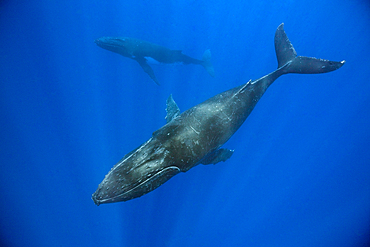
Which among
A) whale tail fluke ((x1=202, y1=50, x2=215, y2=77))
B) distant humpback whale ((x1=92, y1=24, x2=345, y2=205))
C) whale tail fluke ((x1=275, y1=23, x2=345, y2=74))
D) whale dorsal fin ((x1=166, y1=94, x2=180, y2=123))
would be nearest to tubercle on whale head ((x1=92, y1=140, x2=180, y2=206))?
distant humpback whale ((x1=92, y1=24, x2=345, y2=205))

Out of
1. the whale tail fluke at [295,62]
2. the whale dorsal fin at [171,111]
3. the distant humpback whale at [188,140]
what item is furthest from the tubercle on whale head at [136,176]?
the whale tail fluke at [295,62]

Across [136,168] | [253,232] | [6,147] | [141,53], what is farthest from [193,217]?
[6,147]

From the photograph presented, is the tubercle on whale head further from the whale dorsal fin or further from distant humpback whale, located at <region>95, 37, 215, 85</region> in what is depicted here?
distant humpback whale, located at <region>95, 37, 215, 85</region>

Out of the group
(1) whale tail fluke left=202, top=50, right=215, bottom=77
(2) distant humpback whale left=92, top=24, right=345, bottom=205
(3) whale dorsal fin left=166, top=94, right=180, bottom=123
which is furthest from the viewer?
(1) whale tail fluke left=202, top=50, right=215, bottom=77

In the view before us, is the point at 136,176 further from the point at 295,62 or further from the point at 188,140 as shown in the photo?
the point at 295,62

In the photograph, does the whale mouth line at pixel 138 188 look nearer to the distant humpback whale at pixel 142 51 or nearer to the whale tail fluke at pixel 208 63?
the distant humpback whale at pixel 142 51

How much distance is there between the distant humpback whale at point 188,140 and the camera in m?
3.06

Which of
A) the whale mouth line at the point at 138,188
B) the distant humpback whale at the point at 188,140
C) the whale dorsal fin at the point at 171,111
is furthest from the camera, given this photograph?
the whale dorsal fin at the point at 171,111

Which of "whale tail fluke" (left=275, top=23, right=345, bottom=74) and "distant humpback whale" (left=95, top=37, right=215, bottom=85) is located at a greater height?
"distant humpback whale" (left=95, top=37, right=215, bottom=85)

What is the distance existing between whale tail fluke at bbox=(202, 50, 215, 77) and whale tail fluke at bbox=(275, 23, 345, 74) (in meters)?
6.33

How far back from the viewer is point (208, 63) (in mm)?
12938

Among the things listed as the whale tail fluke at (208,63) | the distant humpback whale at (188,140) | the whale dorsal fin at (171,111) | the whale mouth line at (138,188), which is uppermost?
the whale tail fluke at (208,63)

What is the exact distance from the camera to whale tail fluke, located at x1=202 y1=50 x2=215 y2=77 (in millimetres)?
12774

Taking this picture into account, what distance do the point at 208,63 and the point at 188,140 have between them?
10.1m
